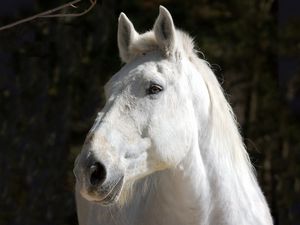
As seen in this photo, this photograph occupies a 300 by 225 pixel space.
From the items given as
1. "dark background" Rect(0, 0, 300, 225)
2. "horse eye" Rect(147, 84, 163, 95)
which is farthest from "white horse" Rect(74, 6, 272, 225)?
"dark background" Rect(0, 0, 300, 225)

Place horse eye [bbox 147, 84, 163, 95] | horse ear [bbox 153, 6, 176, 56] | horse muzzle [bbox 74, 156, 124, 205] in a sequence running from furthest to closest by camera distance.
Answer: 1. horse ear [bbox 153, 6, 176, 56]
2. horse eye [bbox 147, 84, 163, 95]
3. horse muzzle [bbox 74, 156, 124, 205]

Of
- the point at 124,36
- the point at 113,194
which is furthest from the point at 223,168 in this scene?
the point at 124,36

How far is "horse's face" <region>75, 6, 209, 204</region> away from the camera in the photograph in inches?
124

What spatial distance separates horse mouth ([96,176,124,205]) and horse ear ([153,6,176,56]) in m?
0.65

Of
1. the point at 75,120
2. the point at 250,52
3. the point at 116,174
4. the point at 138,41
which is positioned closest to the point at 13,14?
the point at 75,120

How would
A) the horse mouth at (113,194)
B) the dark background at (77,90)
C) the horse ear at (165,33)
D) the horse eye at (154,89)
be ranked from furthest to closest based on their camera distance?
the dark background at (77,90) < the horse ear at (165,33) < the horse eye at (154,89) < the horse mouth at (113,194)

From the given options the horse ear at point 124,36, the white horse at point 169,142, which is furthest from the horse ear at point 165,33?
the horse ear at point 124,36

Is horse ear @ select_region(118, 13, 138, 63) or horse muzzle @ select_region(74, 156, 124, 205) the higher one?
horse ear @ select_region(118, 13, 138, 63)

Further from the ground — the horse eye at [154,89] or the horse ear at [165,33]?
the horse ear at [165,33]

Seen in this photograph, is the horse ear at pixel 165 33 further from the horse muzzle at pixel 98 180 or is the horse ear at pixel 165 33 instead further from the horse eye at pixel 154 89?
the horse muzzle at pixel 98 180

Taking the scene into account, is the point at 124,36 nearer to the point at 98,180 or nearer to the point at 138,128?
the point at 138,128

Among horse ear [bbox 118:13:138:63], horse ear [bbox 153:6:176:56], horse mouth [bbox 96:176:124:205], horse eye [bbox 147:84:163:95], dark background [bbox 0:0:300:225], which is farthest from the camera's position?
dark background [bbox 0:0:300:225]

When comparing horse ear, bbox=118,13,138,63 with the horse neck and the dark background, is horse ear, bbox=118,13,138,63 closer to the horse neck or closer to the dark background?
the horse neck

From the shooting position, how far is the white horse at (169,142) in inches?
129
